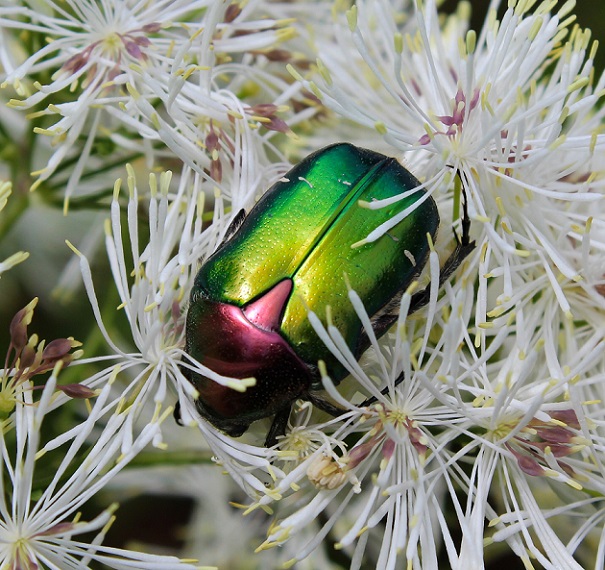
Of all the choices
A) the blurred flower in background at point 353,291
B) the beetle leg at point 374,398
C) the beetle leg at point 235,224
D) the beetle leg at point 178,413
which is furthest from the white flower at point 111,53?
the beetle leg at point 374,398

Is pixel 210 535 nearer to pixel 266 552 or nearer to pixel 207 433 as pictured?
pixel 266 552

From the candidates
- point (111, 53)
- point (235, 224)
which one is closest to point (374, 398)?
point (235, 224)

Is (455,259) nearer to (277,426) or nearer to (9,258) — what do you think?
(277,426)

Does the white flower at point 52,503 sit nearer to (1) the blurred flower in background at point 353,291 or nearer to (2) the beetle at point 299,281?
(1) the blurred flower in background at point 353,291

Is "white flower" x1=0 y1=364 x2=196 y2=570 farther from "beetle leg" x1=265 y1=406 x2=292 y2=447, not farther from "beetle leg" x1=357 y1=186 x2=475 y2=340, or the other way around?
"beetle leg" x1=357 y1=186 x2=475 y2=340

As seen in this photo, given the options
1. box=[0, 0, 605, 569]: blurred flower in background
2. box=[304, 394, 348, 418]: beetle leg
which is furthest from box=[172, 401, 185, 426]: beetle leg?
box=[304, 394, 348, 418]: beetle leg

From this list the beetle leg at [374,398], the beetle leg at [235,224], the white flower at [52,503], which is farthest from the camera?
the beetle leg at [235,224]
